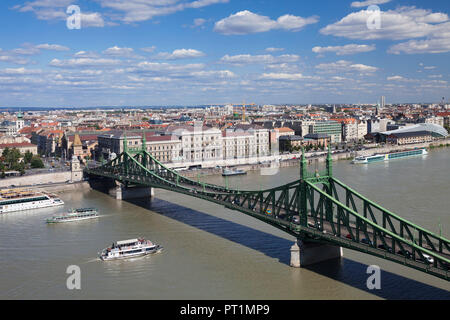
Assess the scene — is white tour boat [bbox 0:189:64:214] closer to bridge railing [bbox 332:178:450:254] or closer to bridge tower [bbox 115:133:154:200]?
bridge tower [bbox 115:133:154:200]

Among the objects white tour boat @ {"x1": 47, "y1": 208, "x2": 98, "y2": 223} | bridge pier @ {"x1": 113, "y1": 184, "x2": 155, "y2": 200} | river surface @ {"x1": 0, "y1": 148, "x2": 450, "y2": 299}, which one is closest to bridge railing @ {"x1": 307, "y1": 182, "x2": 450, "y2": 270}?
river surface @ {"x1": 0, "y1": 148, "x2": 450, "y2": 299}

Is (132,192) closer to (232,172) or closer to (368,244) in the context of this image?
(232,172)

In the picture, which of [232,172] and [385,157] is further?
[385,157]

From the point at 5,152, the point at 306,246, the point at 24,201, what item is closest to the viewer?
the point at 306,246

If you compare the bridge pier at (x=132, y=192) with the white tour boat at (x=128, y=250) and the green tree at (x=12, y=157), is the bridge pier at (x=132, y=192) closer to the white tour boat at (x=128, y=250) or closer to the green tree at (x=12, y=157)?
the white tour boat at (x=128, y=250)

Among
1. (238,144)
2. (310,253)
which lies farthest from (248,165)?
(310,253)

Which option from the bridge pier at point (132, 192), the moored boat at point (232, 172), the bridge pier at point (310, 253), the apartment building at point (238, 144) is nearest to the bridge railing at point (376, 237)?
the bridge pier at point (310, 253)
